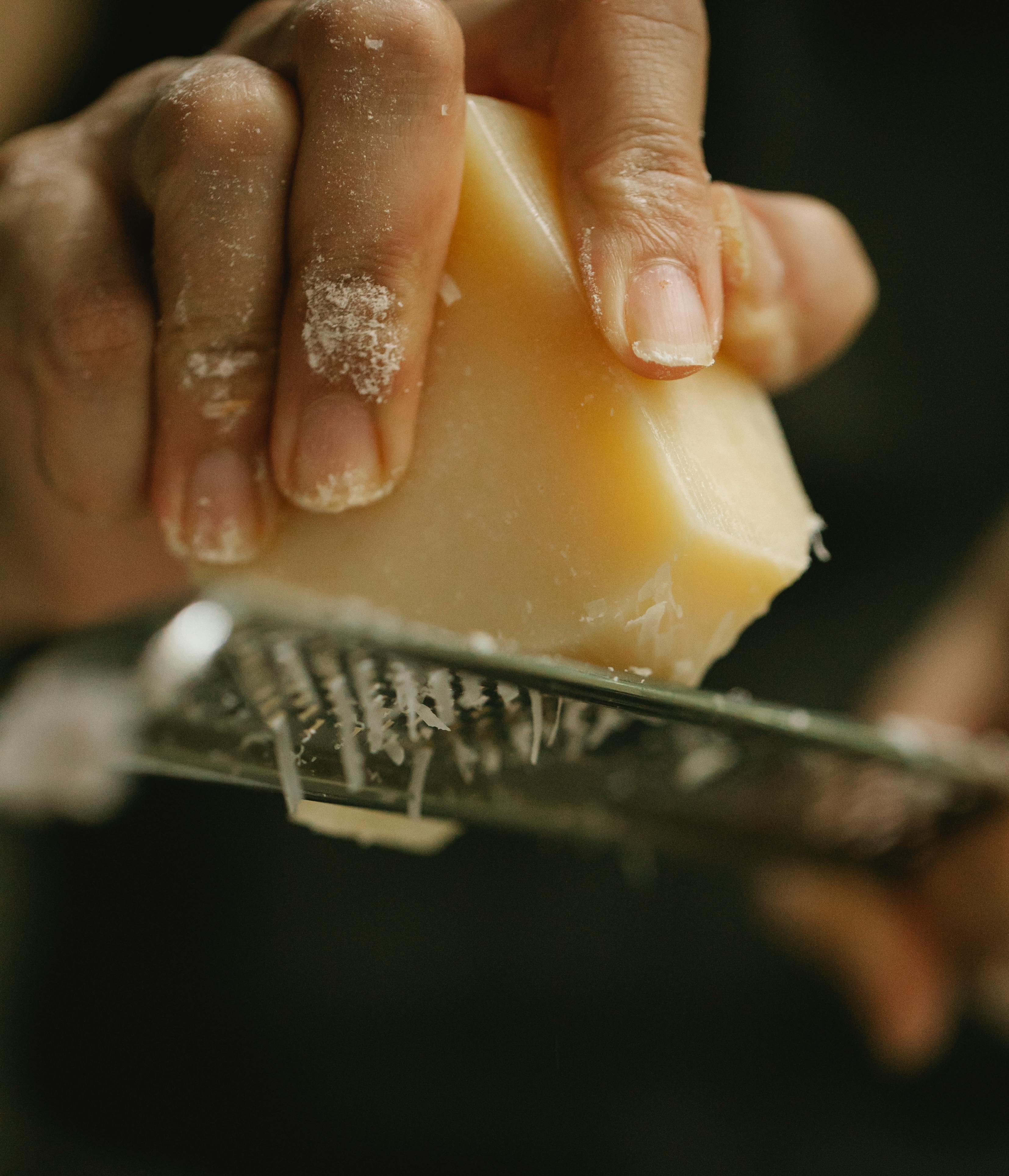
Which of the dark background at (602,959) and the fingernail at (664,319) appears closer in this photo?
the fingernail at (664,319)

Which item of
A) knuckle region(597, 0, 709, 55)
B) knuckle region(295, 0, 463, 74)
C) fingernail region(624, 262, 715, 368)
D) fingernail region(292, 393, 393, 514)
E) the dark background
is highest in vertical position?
knuckle region(597, 0, 709, 55)

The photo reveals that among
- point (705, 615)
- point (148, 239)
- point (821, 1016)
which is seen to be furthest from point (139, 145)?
point (821, 1016)

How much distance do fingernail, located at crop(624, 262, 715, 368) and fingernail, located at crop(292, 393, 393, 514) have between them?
171 millimetres

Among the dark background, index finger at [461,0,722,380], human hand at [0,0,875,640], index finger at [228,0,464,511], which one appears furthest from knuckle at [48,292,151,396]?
the dark background

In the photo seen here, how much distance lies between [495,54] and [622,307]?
0.26 meters

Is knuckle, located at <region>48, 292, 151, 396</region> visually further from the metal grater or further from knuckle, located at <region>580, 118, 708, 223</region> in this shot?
knuckle, located at <region>580, 118, 708, 223</region>

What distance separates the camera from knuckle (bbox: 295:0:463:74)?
0.55 m

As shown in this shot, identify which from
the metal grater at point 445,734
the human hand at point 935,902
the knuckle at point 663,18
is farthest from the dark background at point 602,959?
the knuckle at point 663,18

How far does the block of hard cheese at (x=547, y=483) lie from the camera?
22.7 inches

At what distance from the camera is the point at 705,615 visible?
2.01 feet

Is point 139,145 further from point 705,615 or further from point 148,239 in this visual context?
point 705,615

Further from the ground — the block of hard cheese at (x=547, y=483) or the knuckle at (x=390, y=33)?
the knuckle at (x=390, y=33)

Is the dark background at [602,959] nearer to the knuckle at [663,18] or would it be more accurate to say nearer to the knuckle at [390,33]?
the knuckle at [663,18]

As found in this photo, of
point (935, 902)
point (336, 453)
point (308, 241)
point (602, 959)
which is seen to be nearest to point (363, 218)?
point (308, 241)
